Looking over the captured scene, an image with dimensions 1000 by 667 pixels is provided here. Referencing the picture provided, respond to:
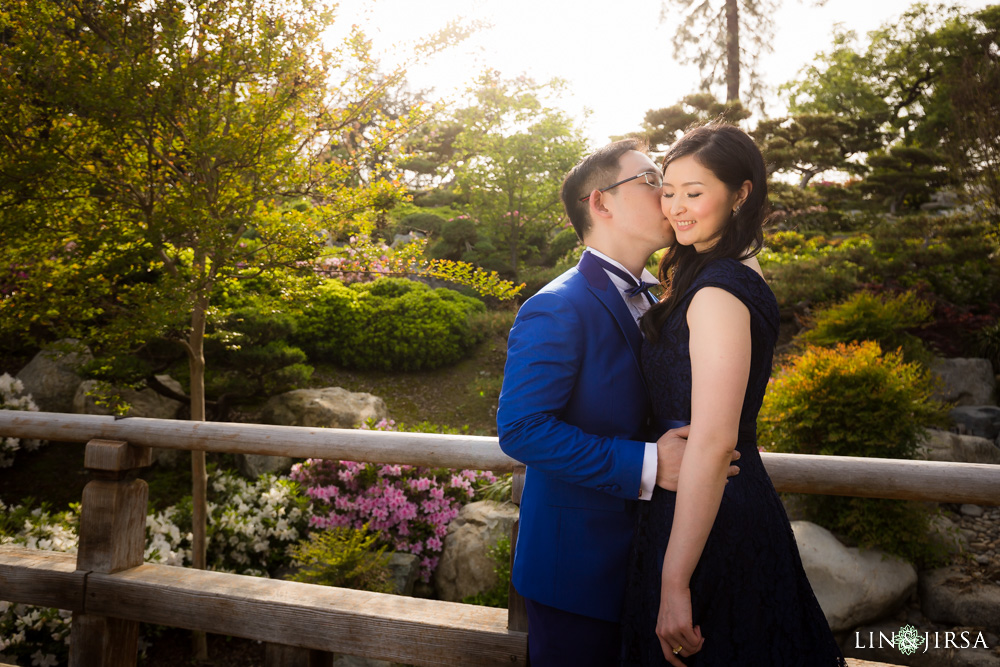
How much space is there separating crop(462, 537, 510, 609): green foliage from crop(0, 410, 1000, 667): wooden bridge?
5.84ft

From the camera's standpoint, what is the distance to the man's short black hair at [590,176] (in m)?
1.71

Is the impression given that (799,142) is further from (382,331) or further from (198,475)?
(198,475)

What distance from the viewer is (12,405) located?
18.0 ft

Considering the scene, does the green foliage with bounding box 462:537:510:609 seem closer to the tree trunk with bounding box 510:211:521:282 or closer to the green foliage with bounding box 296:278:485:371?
the green foliage with bounding box 296:278:485:371

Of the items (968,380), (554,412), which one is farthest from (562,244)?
(554,412)

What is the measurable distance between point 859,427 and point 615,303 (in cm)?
398

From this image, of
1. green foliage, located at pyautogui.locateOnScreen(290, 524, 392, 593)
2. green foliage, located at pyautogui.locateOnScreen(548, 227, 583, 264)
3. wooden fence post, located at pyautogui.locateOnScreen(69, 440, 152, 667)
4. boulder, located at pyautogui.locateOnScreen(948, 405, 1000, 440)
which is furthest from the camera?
green foliage, located at pyautogui.locateOnScreen(548, 227, 583, 264)

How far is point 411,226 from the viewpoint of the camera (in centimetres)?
1231

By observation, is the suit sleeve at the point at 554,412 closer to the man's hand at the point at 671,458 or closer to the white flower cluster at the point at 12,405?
the man's hand at the point at 671,458

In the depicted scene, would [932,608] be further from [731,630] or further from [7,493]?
[7,493]

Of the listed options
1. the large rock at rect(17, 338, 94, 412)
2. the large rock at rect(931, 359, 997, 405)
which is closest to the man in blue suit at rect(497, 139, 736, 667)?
the large rock at rect(17, 338, 94, 412)

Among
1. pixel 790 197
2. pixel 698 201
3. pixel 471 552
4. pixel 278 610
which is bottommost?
pixel 471 552

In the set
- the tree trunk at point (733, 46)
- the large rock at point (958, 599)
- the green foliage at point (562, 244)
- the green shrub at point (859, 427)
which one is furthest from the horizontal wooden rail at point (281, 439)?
the tree trunk at point (733, 46)

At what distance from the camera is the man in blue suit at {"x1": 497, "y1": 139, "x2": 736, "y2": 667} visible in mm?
1355
